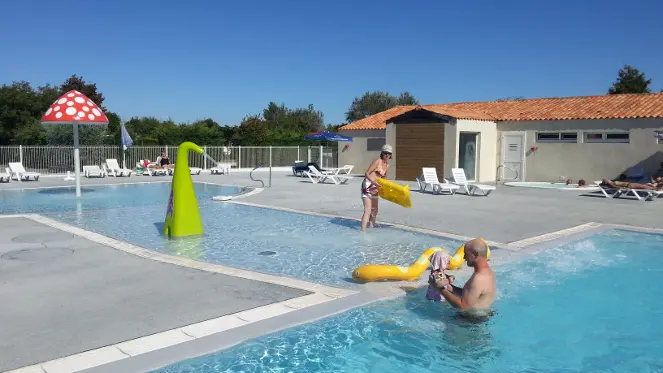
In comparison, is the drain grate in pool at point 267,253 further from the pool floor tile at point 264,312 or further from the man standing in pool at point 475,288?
the man standing in pool at point 475,288

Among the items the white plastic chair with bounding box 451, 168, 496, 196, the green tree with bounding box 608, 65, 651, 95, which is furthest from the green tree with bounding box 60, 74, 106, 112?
the green tree with bounding box 608, 65, 651, 95

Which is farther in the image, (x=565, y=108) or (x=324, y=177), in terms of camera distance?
(x=565, y=108)

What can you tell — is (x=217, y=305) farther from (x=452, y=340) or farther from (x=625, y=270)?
(x=625, y=270)

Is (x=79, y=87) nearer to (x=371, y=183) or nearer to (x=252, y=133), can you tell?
(x=252, y=133)

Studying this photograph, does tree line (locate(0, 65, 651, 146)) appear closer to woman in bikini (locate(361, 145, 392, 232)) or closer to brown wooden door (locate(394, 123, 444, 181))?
brown wooden door (locate(394, 123, 444, 181))

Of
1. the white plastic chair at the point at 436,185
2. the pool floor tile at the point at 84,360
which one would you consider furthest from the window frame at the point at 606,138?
the pool floor tile at the point at 84,360

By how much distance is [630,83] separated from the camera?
166ft

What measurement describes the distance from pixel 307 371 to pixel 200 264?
11.0ft

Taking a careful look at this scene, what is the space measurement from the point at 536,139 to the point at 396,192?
1609 cm

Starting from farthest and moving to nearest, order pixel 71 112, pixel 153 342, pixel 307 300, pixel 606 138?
1. pixel 606 138
2. pixel 71 112
3. pixel 307 300
4. pixel 153 342

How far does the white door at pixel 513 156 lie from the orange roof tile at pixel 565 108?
2.77 feet

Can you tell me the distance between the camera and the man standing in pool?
5.15 metres

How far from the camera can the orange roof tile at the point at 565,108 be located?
2139 centimetres

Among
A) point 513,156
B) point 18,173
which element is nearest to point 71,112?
point 18,173
